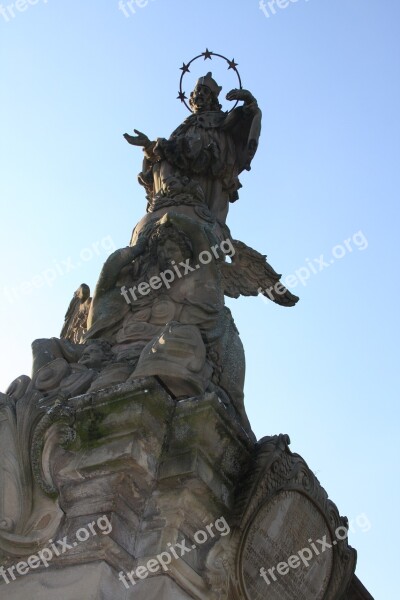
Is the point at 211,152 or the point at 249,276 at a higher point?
the point at 211,152

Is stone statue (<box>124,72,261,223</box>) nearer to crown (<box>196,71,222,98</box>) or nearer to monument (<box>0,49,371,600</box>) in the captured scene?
crown (<box>196,71,222,98</box>)

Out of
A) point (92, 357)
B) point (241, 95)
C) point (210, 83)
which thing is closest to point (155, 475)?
point (92, 357)

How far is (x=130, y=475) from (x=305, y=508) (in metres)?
1.40

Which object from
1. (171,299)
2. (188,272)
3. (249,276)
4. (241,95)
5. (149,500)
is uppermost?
(241,95)

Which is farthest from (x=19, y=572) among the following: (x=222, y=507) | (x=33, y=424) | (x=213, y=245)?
(x=213, y=245)

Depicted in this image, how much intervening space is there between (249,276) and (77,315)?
4.81 ft

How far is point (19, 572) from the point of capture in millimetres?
5207

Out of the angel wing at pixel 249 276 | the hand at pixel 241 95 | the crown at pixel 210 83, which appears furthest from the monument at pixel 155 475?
the crown at pixel 210 83

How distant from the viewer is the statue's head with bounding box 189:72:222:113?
919 cm

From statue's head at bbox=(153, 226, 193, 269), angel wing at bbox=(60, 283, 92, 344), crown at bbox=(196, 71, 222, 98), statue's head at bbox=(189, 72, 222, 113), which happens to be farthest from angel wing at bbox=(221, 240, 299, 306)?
crown at bbox=(196, 71, 222, 98)

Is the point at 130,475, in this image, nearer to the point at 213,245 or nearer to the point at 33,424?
the point at 33,424

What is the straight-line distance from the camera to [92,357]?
634cm

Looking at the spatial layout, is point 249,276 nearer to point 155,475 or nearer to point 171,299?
point 171,299

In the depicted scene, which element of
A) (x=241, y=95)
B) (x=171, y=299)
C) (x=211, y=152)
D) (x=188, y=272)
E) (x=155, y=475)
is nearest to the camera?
(x=155, y=475)
